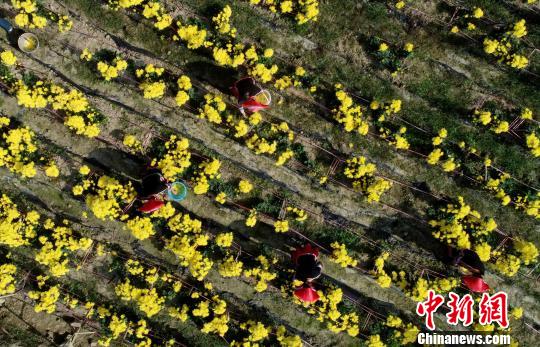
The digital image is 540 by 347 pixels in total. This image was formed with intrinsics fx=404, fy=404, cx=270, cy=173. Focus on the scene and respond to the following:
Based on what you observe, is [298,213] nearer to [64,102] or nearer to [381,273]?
[381,273]

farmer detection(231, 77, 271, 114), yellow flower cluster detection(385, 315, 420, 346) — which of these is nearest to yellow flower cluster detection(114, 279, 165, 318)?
farmer detection(231, 77, 271, 114)

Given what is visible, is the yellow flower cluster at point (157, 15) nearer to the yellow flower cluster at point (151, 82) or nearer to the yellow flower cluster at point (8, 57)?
the yellow flower cluster at point (151, 82)

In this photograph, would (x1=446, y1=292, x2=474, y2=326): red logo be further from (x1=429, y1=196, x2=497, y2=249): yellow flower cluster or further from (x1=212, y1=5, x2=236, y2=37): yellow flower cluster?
(x1=212, y1=5, x2=236, y2=37): yellow flower cluster

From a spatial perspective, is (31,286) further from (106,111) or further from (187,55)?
(187,55)

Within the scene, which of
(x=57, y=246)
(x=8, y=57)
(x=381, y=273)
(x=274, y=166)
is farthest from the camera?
(x=274, y=166)

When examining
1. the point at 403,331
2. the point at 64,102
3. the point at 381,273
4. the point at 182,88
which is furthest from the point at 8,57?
the point at 403,331

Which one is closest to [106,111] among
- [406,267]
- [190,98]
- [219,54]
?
[190,98]
